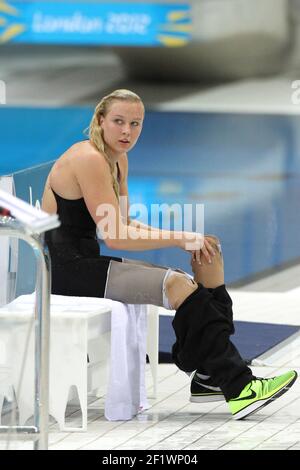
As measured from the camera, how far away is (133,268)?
4043 mm

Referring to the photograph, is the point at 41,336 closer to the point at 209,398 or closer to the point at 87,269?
the point at 87,269

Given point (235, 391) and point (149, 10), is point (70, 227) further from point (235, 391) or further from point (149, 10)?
point (149, 10)

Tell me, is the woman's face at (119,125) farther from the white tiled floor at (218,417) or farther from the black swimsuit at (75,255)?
the white tiled floor at (218,417)

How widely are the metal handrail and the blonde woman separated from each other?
37.9 inches

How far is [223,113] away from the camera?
42.5 ft

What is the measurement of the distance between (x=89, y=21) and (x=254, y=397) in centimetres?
939

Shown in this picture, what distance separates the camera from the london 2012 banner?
41.6 feet

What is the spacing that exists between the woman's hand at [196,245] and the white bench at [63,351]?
1.10 feet

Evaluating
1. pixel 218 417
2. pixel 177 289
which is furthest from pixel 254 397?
pixel 177 289

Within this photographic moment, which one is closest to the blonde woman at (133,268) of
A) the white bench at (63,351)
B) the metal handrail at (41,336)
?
the white bench at (63,351)
